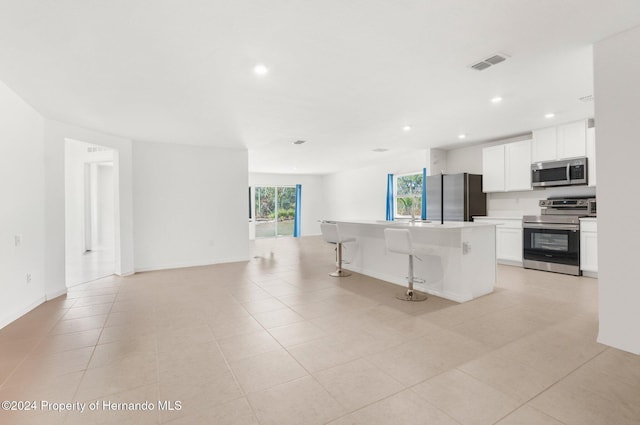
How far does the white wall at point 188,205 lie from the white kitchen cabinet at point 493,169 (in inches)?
214

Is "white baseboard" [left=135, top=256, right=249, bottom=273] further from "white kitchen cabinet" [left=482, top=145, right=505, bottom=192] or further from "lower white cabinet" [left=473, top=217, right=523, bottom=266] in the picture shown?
"white kitchen cabinet" [left=482, top=145, right=505, bottom=192]

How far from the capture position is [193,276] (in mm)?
5715

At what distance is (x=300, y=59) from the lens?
2908mm

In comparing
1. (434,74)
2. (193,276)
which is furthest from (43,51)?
(193,276)

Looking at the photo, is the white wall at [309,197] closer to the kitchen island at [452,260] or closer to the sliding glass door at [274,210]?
the sliding glass door at [274,210]

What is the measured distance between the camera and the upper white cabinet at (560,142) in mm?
5219

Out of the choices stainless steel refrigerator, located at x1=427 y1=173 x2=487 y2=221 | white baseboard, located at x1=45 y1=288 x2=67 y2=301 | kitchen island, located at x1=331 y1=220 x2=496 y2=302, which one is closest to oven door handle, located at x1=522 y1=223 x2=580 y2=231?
stainless steel refrigerator, located at x1=427 y1=173 x2=487 y2=221

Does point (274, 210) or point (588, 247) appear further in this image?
point (274, 210)

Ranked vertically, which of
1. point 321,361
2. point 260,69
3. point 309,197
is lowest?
point 321,361

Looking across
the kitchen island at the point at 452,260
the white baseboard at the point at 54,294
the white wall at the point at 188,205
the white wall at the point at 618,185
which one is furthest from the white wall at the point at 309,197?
the white wall at the point at 618,185

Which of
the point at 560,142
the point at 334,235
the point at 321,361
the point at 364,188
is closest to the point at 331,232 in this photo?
the point at 334,235

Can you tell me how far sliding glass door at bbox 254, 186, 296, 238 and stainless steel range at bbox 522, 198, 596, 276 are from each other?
915 cm

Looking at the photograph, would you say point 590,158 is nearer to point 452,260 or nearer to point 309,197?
point 452,260

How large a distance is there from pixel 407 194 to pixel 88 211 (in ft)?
31.9
